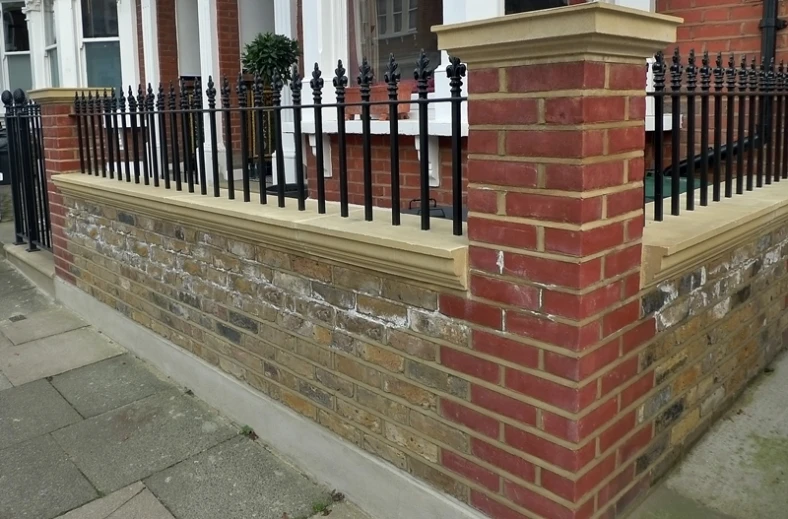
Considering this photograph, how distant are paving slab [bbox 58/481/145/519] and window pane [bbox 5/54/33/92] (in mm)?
13498

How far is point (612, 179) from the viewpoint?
7.09ft

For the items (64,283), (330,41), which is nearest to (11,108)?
(64,283)

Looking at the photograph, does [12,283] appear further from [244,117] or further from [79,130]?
[244,117]

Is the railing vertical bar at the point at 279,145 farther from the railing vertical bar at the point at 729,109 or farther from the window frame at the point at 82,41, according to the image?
the window frame at the point at 82,41

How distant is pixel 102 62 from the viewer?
34.8 ft

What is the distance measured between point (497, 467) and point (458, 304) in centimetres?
55

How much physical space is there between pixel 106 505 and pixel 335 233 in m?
1.61

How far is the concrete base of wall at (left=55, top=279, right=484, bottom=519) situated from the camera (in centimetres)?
277

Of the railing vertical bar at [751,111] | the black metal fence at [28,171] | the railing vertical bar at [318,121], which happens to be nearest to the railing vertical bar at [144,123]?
the railing vertical bar at [318,121]

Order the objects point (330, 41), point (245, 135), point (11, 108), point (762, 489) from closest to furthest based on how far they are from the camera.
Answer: point (762, 489)
point (245, 135)
point (330, 41)
point (11, 108)

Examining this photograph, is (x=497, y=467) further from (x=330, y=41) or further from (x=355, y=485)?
(x=330, y=41)

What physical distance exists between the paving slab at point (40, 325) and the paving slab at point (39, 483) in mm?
1806

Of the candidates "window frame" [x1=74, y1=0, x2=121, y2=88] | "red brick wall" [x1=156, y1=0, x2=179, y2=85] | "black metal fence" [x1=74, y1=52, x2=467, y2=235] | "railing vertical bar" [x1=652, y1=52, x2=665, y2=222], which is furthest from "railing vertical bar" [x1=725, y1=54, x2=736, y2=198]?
"window frame" [x1=74, y1=0, x2=121, y2=88]

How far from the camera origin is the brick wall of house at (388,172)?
4465 millimetres
